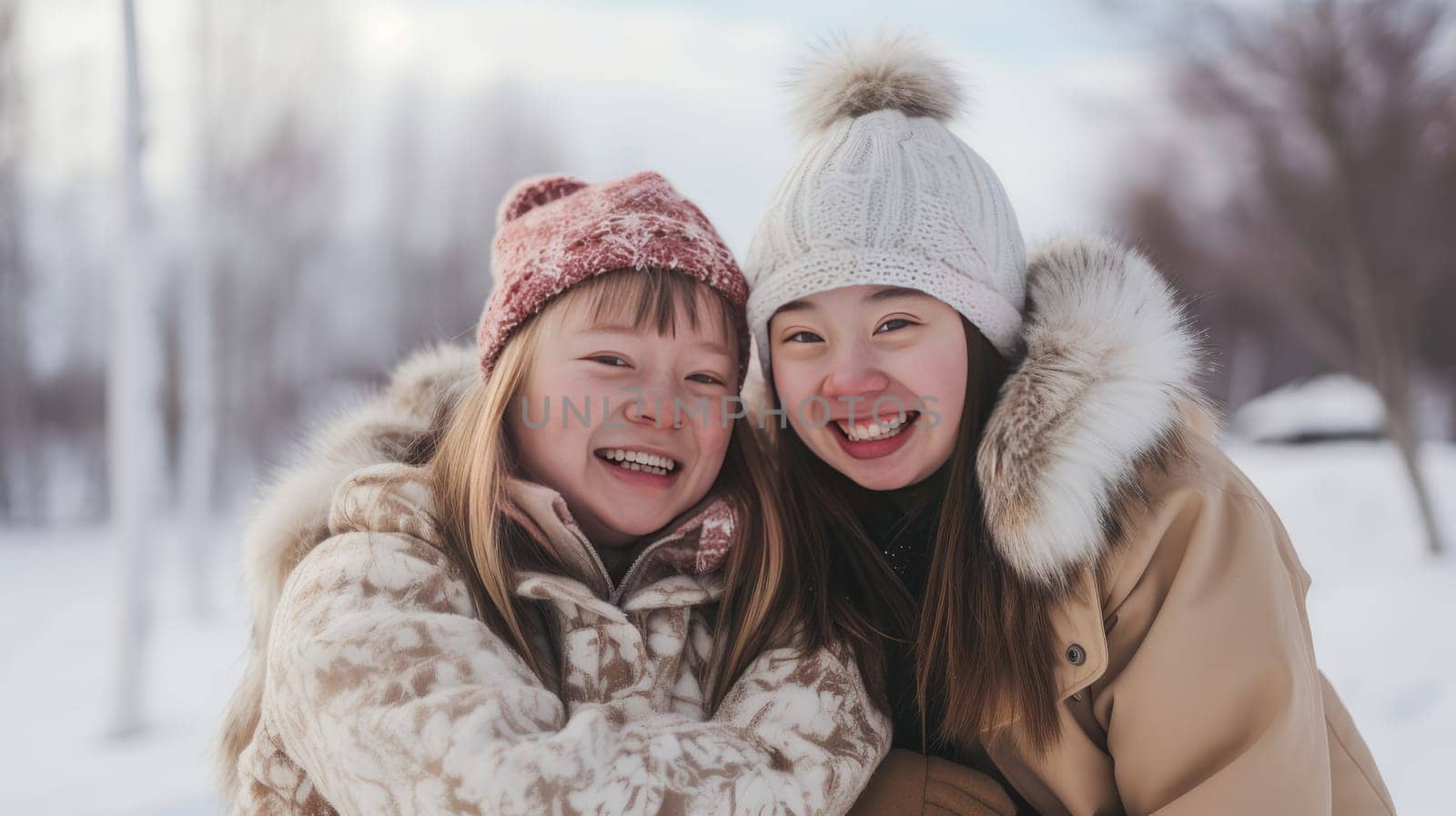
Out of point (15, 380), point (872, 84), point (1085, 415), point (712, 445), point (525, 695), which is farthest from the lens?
point (15, 380)

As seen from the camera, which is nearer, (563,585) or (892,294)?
(563,585)

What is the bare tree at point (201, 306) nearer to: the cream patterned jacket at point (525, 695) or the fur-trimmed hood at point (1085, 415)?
the cream patterned jacket at point (525, 695)

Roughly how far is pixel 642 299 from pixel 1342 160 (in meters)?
5.10

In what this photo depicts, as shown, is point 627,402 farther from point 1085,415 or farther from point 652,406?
point 1085,415

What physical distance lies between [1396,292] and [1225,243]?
1.49 metres

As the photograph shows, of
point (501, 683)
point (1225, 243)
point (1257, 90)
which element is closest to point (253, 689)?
point (501, 683)

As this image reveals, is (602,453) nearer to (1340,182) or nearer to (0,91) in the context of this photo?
(1340,182)

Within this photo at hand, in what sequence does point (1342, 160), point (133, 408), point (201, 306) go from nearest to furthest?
point (133, 408)
point (1342, 160)
point (201, 306)

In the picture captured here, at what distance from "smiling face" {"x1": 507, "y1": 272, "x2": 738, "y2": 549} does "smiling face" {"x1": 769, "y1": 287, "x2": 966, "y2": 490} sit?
0.17 m

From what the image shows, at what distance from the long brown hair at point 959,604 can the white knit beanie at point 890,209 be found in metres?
0.13

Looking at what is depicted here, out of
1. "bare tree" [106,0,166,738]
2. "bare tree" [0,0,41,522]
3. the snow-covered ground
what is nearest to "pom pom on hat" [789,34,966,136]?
the snow-covered ground

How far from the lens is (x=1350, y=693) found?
402 cm

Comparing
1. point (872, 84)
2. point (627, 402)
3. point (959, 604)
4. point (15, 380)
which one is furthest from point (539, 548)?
point (15, 380)

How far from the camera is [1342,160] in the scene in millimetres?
5039
